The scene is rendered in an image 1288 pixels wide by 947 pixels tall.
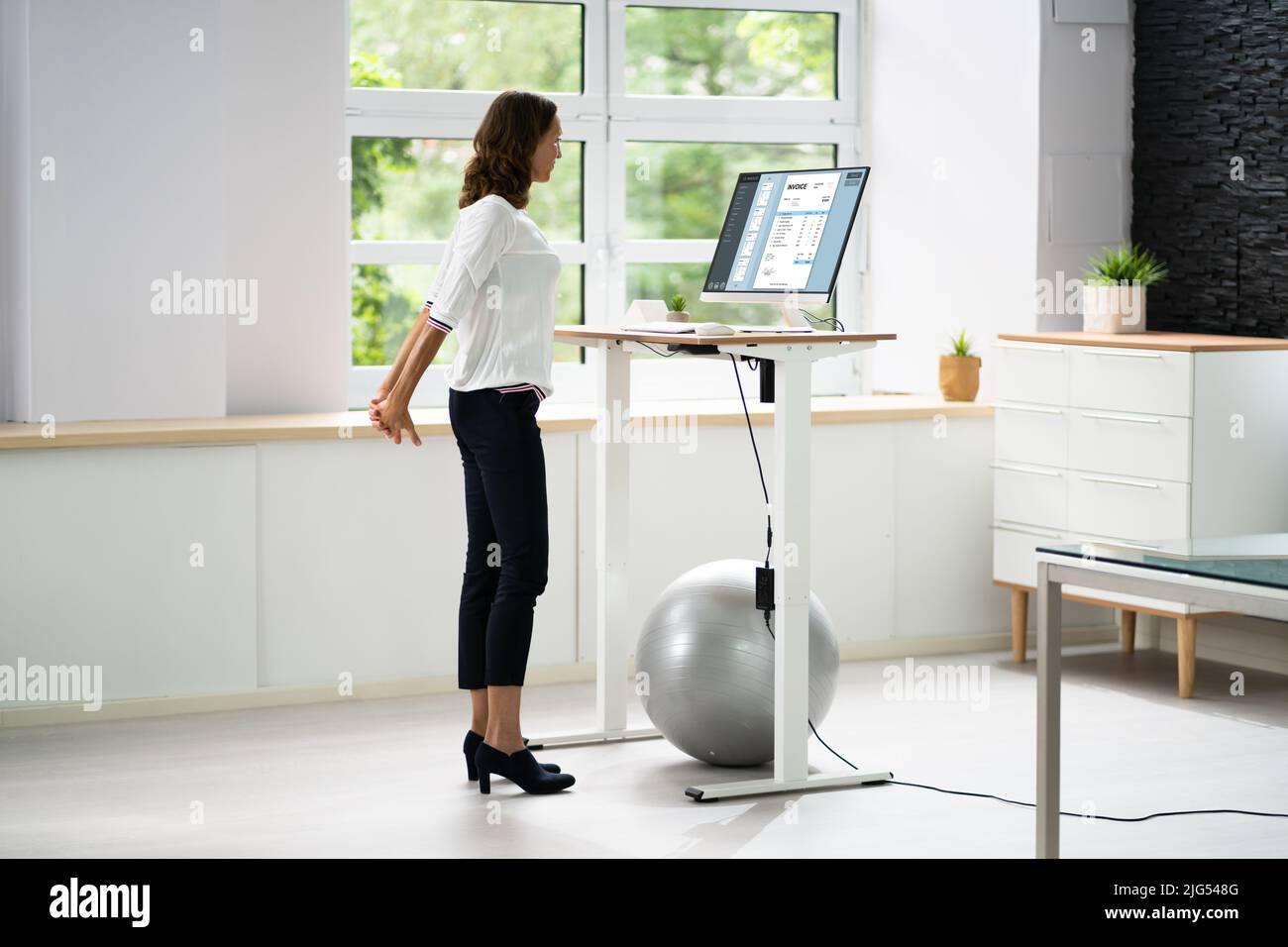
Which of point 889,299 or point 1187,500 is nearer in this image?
point 1187,500

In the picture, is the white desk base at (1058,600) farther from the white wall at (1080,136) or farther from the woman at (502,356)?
the white wall at (1080,136)

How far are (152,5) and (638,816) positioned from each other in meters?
2.69

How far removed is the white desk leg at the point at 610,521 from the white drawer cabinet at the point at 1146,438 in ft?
5.22

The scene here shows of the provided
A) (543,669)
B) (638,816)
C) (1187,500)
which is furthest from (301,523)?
(1187,500)

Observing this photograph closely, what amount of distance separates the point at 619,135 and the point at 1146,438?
6.73 feet

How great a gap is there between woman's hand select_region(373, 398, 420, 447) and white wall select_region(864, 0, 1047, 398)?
2698 mm

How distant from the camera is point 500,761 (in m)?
4.05

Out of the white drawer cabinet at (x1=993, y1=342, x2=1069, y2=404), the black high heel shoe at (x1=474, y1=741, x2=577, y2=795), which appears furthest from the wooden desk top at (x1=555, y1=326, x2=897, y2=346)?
the white drawer cabinet at (x1=993, y1=342, x2=1069, y2=404)

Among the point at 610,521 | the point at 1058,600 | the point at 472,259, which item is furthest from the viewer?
the point at 610,521

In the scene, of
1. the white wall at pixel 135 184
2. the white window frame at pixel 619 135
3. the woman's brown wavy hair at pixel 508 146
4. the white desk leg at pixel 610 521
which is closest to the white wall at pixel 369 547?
the white wall at pixel 135 184

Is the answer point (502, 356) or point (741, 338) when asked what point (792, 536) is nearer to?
point (741, 338)

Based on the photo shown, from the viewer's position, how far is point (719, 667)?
4.11 m

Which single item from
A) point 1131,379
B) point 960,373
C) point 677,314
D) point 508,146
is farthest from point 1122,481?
point 508,146
